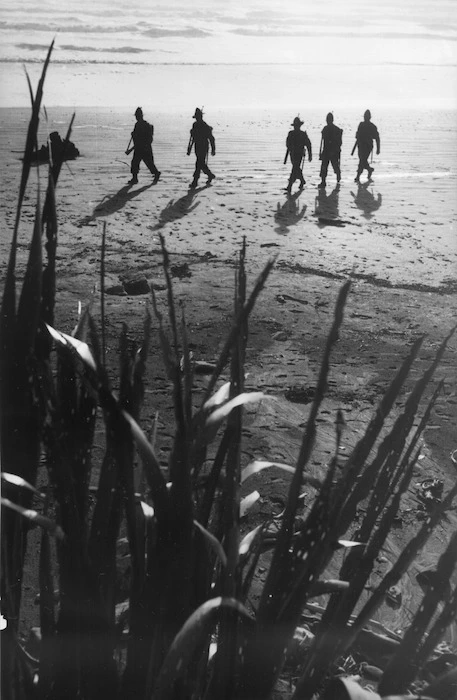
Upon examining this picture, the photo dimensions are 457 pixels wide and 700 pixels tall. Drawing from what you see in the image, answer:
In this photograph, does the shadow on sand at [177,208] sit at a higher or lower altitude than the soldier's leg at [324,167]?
lower

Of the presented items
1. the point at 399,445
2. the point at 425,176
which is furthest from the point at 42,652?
the point at 425,176

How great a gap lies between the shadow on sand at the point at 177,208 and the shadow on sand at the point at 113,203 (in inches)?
21.1

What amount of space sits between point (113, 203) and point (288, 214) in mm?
2026

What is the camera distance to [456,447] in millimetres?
3678

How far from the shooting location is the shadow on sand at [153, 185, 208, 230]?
8.68 m

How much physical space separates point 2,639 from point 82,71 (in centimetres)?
949

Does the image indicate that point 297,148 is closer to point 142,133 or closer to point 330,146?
point 330,146

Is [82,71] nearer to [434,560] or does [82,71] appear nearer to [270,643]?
[434,560]

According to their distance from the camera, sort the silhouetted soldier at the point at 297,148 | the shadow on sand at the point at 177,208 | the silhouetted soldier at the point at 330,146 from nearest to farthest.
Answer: the shadow on sand at the point at 177,208, the silhouetted soldier at the point at 297,148, the silhouetted soldier at the point at 330,146

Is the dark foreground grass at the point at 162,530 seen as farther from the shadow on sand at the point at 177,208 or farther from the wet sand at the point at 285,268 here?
the shadow on sand at the point at 177,208

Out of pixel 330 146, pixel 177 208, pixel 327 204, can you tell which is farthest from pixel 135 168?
pixel 327 204

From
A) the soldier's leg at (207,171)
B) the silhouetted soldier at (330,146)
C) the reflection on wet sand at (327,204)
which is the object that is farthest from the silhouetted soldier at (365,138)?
the soldier's leg at (207,171)

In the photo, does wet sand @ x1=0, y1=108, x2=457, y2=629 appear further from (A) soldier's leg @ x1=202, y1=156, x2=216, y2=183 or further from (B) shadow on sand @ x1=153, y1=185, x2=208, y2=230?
(A) soldier's leg @ x1=202, y1=156, x2=216, y2=183

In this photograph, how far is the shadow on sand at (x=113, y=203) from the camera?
8.59 meters
